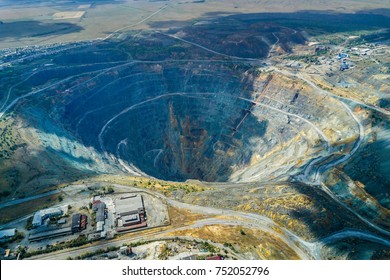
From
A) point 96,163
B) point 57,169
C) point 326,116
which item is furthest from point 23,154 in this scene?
point 326,116

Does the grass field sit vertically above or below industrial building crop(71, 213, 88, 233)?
above

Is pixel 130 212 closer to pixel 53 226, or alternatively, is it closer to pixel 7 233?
pixel 53 226

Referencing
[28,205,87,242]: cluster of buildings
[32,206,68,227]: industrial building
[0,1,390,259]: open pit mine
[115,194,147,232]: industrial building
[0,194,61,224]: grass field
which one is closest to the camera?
[0,1,390,259]: open pit mine

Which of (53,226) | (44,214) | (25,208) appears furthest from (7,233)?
(25,208)

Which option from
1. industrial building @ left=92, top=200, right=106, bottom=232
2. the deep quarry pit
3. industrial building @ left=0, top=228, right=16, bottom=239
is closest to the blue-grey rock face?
the deep quarry pit

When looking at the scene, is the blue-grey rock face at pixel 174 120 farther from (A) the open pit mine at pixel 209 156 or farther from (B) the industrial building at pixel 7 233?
(B) the industrial building at pixel 7 233

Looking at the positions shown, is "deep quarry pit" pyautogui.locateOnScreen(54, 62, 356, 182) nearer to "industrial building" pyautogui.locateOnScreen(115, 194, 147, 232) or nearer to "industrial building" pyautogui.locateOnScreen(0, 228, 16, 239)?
"industrial building" pyautogui.locateOnScreen(115, 194, 147, 232)

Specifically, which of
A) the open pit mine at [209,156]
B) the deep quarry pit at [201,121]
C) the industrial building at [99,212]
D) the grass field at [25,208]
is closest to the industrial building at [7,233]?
the open pit mine at [209,156]
